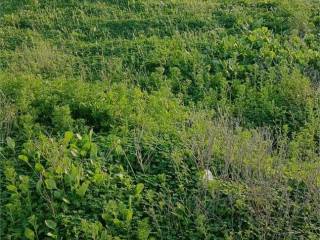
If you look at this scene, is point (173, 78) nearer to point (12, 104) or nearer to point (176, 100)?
point (176, 100)

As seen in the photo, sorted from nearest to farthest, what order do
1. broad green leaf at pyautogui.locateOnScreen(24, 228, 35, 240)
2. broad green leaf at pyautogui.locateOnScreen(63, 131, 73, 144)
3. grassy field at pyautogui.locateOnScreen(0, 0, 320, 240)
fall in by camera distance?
broad green leaf at pyautogui.locateOnScreen(24, 228, 35, 240)
grassy field at pyautogui.locateOnScreen(0, 0, 320, 240)
broad green leaf at pyautogui.locateOnScreen(63, 131, 73, 144)

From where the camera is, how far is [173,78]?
22.0 feet

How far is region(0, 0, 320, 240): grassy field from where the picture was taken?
4.21 meters

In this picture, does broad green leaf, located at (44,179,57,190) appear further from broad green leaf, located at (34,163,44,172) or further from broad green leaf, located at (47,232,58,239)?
broad green leaf, located at (47,232,58,239)

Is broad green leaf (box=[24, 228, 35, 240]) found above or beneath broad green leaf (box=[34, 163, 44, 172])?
beneath

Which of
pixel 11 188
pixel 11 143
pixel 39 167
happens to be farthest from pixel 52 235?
pixel 11 143

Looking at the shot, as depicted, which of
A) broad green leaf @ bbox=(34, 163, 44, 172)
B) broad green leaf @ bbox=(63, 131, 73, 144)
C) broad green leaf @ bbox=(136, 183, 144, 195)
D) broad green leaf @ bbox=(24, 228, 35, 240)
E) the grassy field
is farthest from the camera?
broad green leaf @ bbox=(63, 131, 73, 144)

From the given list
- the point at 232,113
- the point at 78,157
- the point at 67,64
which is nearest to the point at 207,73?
the point at 232,113

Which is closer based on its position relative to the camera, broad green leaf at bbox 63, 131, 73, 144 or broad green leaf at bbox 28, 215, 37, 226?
broad green leaf at bbox 28, 215, 37, 226

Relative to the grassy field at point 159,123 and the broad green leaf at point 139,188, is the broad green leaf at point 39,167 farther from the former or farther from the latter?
the broad green leaf at point 139,188

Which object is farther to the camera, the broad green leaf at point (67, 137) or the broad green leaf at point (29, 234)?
the broad green leaf at point (67, 137)

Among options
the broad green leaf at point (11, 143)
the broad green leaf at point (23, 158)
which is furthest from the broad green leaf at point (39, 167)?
the broad green leaf at point (11, 143)

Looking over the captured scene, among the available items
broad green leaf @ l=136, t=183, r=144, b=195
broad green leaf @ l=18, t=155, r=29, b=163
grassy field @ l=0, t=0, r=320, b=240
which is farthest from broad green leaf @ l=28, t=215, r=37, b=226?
broad green leaf @ l=136, t=183, r=144, b=195

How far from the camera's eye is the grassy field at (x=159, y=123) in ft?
13.8
